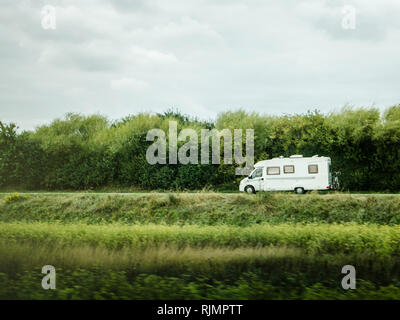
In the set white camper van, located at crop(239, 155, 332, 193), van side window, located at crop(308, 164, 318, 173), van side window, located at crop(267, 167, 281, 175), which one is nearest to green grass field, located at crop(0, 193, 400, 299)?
white camper van, located at crop(239, 155, 332, 193)

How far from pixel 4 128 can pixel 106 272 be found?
31.4m

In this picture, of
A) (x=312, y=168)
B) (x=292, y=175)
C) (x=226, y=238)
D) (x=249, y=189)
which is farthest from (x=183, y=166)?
(x=226, y=238)

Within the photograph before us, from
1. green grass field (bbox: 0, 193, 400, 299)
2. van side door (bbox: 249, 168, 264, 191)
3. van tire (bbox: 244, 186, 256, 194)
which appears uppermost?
van side door (bbox: 249, 168, 264, 191)

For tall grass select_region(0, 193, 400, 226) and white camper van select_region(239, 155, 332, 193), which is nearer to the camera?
tall grass select_region(0, 193, 400, 226)

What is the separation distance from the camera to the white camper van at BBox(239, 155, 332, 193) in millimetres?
24484

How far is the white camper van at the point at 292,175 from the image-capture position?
24.5m

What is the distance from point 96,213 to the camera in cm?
2123

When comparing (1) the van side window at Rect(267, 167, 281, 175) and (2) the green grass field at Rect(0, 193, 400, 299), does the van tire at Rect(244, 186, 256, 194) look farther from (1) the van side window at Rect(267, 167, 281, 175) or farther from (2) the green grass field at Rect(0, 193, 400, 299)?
(2) the green grass field at Rect(0, 193, 400, 299)

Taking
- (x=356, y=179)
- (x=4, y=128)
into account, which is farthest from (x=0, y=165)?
(x=356, y=179)

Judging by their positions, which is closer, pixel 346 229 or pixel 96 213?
pixel 346 229

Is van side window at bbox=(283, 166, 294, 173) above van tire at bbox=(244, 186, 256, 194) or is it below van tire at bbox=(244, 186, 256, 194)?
above

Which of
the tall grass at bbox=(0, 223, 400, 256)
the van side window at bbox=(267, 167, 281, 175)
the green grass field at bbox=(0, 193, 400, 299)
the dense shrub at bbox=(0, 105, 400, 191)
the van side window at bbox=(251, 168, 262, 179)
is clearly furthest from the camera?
the dense shrub at bbox=(0, 105, 400, 191)
